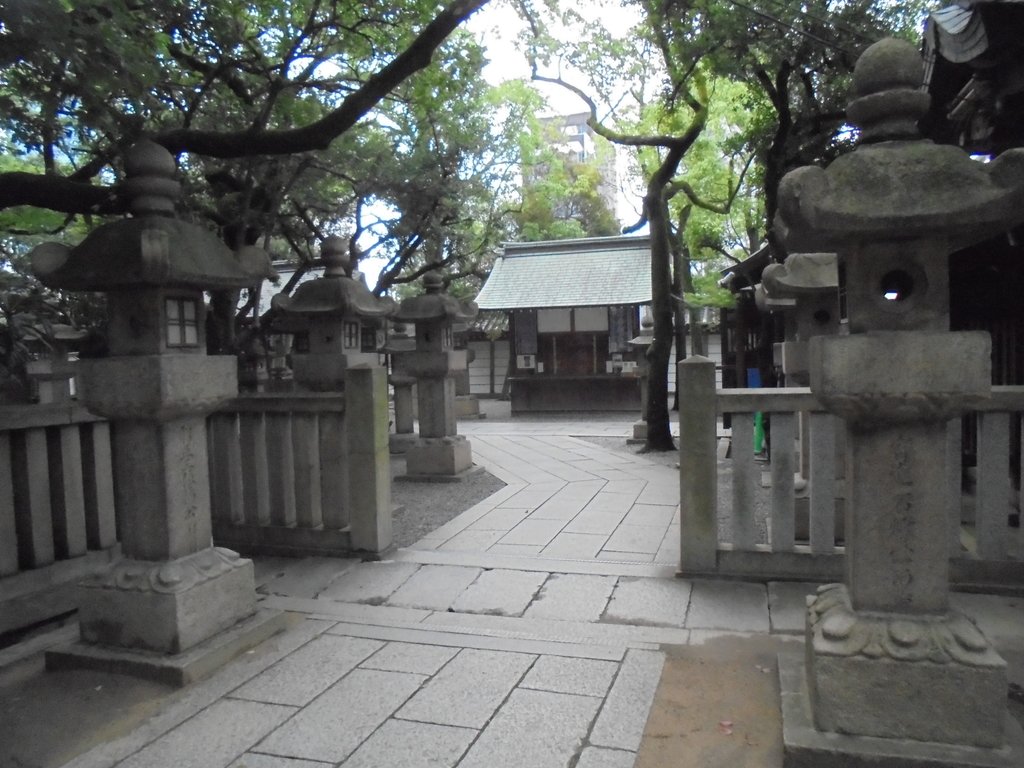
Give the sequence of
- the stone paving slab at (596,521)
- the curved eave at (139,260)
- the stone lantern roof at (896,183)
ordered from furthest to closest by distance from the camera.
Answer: the stone paving slab at (596,521) → the curved eave at (139,260) → the stone lantern roof at (896,183)

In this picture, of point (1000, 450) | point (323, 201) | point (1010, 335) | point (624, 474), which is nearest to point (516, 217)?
point (323, 201)

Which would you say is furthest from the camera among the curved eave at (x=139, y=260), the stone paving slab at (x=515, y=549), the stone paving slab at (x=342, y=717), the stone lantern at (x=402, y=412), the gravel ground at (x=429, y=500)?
the stone lantern at (x=402, y=412)

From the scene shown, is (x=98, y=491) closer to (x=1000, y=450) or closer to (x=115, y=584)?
(x=115, y=584)

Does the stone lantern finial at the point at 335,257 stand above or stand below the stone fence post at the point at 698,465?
above

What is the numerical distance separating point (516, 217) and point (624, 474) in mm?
20072

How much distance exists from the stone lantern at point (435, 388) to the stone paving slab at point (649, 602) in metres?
5.21

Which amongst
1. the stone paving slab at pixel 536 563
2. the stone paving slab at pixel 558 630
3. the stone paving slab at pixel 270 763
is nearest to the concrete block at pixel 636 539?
the stone paving slab at pixel 536 563

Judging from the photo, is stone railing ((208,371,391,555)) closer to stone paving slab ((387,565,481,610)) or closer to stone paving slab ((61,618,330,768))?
stone paving slab ((387,565,481,610))

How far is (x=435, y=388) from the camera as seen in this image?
10195 mm

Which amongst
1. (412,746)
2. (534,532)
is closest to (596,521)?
(534,532)

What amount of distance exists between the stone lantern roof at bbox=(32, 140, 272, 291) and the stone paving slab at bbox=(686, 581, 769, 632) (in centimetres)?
351

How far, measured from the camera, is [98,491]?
5082 millimetres

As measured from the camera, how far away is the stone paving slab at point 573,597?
4.50 m

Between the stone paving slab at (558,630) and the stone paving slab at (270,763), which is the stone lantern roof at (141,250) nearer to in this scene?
the stone paving slab at (270,763)
